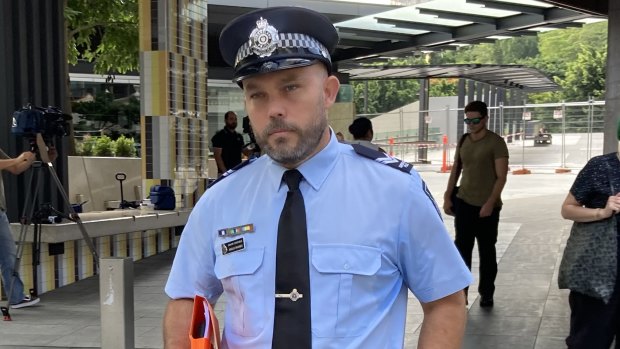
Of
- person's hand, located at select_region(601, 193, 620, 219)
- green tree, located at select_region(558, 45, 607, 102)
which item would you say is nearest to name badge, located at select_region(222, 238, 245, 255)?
person's hand, located at select_region(601, 193, 620, 219)

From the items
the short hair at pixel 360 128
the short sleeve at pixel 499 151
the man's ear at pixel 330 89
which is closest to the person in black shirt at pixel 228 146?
the short hair at pixel 360 128

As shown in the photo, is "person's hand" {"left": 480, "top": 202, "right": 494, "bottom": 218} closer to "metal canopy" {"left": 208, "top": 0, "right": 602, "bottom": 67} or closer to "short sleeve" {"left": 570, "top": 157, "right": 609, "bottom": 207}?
"short sleeve" {"left": 570, "top": 157, "right": 609, "bottom": 207}

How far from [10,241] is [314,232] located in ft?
18.0

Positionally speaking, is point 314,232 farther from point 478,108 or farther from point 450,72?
point 450,72

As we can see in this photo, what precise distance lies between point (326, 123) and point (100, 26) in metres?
13.5

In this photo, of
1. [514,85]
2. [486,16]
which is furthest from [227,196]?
[514,85]

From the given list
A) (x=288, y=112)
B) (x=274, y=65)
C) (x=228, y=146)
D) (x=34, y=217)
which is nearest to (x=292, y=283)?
(x=288, y=112)

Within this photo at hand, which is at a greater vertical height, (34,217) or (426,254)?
(426,254)

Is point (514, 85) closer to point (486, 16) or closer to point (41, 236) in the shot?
point (486, 16)

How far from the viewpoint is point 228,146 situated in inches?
412

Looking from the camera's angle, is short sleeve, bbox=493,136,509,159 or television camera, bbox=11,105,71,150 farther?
television camera, bbox=11,105,71,150

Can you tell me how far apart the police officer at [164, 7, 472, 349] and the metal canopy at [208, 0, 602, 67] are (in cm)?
811

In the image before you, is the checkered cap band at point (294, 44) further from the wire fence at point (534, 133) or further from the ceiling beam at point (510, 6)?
the wire fence at point (534, 133)

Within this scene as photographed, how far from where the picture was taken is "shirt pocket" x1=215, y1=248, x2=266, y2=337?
1562mm
